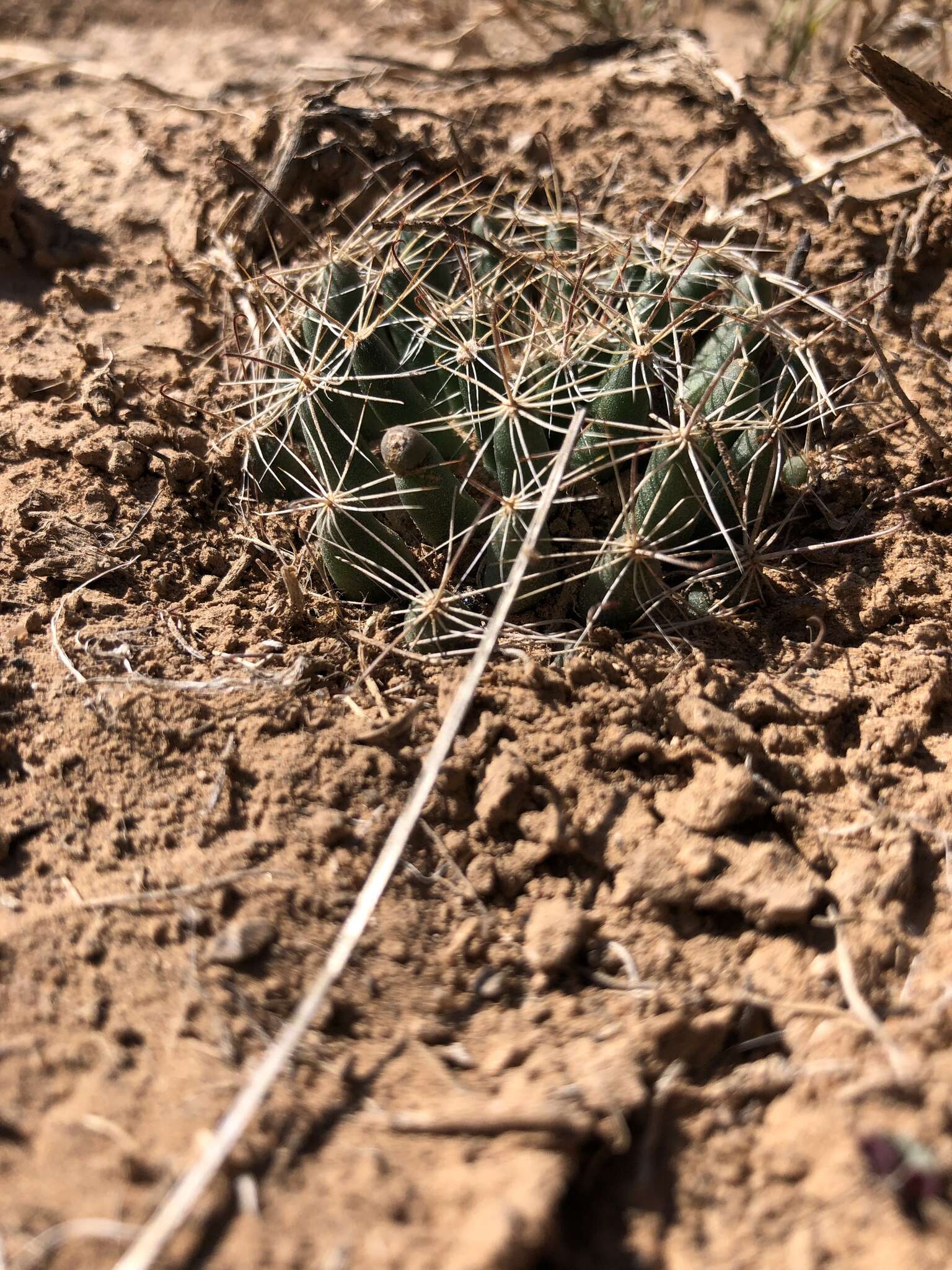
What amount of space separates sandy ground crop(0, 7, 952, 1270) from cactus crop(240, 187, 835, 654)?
0.54ft

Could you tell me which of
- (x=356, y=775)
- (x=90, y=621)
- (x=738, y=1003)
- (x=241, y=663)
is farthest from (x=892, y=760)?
(x=90, y=621)

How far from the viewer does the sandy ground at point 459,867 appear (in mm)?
1438

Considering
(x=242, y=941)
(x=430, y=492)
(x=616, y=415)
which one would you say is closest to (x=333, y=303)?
(x=430, y=492)

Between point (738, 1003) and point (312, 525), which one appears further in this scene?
point (312, 525)

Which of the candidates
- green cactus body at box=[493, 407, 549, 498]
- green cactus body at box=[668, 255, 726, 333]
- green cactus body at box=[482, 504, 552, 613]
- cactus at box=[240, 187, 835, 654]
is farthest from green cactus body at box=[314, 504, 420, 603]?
green cactus body at box=[668, 255, 726, 333]

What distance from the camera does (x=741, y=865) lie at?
1.88m

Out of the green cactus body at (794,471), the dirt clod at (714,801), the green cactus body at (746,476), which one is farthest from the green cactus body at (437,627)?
the green cactus body at (794,471)

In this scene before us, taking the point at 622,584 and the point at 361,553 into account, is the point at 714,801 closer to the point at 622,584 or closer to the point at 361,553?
the point at 622,584

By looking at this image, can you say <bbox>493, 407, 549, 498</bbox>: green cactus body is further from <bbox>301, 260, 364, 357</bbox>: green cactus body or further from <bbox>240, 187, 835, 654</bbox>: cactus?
<bbox>301, 260, 364, 357</bbox>: green cactus body

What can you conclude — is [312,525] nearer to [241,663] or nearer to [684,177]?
[241,663]

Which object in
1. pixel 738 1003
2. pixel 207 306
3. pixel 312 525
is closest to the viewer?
pixel 738 1003

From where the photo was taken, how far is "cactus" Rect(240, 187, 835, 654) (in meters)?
2.27

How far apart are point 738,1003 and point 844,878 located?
339 millimetres

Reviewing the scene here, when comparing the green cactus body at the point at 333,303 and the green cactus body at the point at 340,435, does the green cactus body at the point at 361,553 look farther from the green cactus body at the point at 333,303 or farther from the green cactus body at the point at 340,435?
the green cactus body at the point at 333,303
